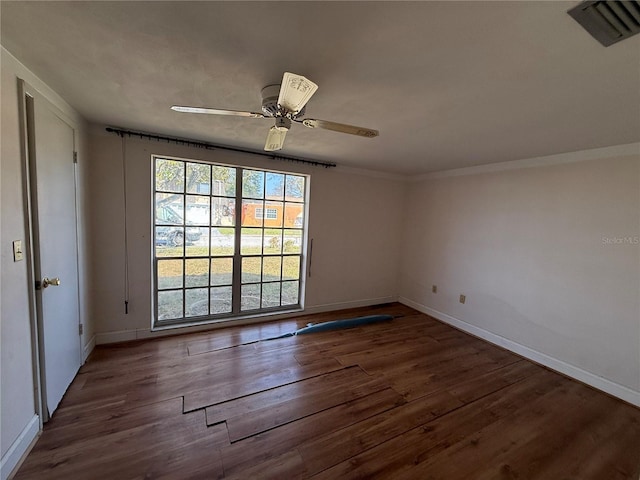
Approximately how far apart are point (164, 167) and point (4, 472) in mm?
2557

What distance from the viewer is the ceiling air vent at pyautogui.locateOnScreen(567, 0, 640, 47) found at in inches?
34.8

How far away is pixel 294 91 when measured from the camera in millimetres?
1270

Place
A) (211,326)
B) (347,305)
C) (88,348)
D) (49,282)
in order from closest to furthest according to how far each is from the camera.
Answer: (49,282) → (88,348) → (211,326) → (347,305)

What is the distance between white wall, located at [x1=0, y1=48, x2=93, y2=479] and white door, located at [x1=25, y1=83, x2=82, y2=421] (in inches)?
3.5

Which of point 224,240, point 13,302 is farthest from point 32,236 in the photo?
point 224,240

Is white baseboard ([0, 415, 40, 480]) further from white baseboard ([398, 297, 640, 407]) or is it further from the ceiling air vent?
white baseboard ([398, 297, 640, 407])

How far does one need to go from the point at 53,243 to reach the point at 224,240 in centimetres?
161

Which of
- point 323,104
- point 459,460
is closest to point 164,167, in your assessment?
point 323,104

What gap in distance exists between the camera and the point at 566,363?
104 inches

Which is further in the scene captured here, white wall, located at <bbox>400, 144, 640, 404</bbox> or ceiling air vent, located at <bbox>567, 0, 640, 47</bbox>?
white wall, located at <bbox>400, 144, 640, 404</bbox>

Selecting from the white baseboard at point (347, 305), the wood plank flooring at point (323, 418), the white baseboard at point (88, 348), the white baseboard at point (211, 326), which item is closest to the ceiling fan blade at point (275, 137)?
the wood plank flooring at point (323, 418)

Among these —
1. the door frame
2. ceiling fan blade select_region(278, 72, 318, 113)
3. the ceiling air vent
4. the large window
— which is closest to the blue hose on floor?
the large window

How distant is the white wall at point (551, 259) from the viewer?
2309mm

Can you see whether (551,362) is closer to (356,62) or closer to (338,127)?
(338,127)
